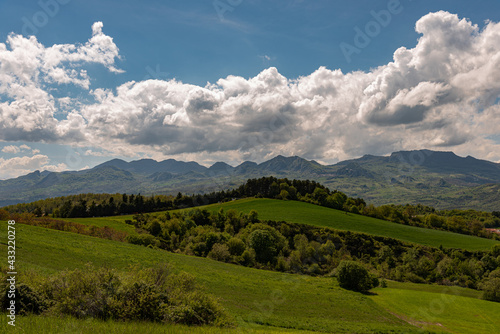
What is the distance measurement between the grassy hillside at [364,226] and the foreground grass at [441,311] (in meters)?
53.5

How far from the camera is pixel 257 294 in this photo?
3916cm

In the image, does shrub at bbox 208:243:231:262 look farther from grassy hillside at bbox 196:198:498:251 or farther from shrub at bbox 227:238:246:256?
grassy hillside at bbox 196:198:498:251

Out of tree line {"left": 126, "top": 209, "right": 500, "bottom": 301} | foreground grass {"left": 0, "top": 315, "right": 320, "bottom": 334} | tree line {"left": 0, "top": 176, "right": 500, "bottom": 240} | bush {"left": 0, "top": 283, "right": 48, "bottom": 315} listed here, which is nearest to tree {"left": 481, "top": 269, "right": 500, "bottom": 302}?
tree line {"left": 126, "top": 209, "right": 500, "bottom": 301}

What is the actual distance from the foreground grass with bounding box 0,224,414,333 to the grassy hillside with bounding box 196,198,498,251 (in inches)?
2522

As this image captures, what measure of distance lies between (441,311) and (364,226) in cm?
6954

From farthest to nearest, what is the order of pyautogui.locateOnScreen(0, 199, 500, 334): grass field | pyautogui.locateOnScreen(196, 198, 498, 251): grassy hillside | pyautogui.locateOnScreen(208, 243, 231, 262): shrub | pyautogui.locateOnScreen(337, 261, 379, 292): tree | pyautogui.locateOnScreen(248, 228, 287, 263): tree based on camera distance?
pyautogui.locateOnScreen(196, 198, 498, 251): grassy hillside, pyautogui.locateOnScreen(248, 228, 287, 263): tree, pyautogui.locateOnScreen(208, 243, 231, 262): shrub, pyautogui.locateOnScreen(337, 261, 379, 292): tree, pyautogui.locateOnScreen(0, 199, 500, 334): grass field

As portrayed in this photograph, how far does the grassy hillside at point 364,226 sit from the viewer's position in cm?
10219

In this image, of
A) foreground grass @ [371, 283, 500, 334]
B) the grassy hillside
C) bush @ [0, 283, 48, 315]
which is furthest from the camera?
the grassy hillside

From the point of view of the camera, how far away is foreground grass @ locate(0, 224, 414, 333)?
96.6ft

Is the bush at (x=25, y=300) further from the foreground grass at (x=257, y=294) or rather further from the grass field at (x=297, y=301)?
the foreground grass at (x=257, y=294)

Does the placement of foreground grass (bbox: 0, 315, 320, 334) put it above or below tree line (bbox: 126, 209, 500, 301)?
above

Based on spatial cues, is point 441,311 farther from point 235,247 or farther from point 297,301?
point 235,247

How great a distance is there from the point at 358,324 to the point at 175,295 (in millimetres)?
27548

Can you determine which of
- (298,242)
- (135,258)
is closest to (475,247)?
(298,242)
